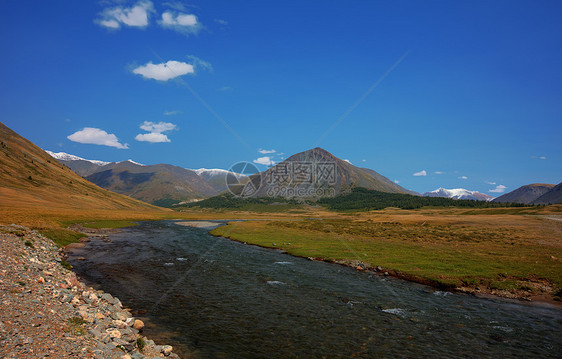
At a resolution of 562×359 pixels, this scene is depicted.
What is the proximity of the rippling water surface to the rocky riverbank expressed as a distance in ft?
7.78

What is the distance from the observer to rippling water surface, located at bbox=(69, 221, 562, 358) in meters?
17.7

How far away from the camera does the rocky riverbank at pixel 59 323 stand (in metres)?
11.1

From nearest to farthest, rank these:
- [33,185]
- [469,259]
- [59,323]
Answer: [59,323] → [469,259] → [33,185]

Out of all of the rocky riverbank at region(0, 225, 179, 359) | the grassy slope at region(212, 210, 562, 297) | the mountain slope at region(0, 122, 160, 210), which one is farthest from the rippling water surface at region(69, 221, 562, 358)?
the mountain slope at region(0, 122, 160, 210)

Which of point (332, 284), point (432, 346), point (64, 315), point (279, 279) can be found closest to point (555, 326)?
point (432, 346)

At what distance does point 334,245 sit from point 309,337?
37.4 meters

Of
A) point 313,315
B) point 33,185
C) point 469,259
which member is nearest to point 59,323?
point 313,315

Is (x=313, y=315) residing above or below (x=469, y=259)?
below

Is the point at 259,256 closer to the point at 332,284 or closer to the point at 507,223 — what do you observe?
the point at 332,284

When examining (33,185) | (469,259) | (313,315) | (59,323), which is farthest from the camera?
(33,185)

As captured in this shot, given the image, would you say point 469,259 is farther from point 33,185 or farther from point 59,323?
point 33,185

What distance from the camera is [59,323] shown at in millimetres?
13750

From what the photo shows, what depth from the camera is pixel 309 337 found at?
18.9 m

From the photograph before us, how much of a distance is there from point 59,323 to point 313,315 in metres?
16.9
